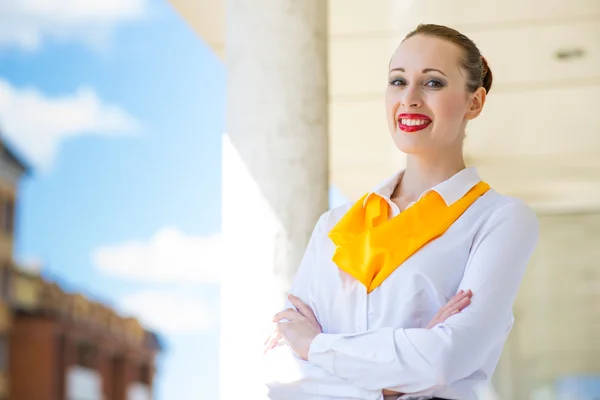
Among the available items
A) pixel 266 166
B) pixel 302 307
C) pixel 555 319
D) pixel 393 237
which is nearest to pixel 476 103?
pixel 393 237

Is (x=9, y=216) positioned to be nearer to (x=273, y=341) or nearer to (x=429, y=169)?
(x=273, y=341)

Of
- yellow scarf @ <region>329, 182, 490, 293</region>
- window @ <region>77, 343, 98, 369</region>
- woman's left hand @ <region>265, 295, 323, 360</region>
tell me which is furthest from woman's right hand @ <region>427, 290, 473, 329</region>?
window @ <region>77, 343, 98, 369</region>

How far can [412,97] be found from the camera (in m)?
2.07

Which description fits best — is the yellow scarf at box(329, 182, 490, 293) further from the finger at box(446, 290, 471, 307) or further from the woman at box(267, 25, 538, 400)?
the finger at box(446, 290, 471, 307)

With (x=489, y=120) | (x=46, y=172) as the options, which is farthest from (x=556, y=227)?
(x=46, y=172)

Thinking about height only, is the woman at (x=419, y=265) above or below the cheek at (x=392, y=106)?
below

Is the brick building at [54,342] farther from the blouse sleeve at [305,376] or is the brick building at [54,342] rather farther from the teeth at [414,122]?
the teeth at [414,122]

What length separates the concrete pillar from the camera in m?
3.57

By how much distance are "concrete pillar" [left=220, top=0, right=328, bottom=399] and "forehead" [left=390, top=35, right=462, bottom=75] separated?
5.07ft

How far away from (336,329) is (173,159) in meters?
31.5

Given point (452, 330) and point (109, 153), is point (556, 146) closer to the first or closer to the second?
point (452, 330)

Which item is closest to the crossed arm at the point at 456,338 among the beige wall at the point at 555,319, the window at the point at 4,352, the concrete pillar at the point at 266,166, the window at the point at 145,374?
the concrete pillar at the point at 266,166

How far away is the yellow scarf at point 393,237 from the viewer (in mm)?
1978

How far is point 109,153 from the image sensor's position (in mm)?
35000
